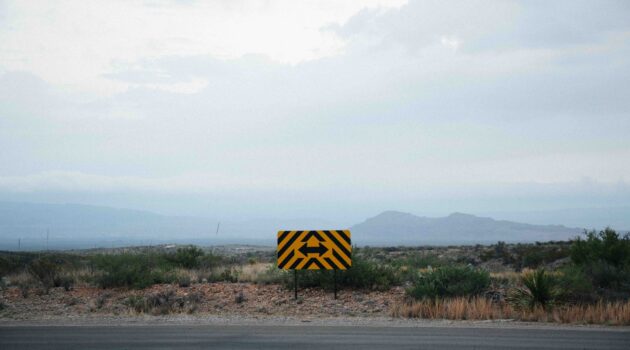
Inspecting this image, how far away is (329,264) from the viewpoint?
773 inches

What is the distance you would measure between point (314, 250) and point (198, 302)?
156 inches

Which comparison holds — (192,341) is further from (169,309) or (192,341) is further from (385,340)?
(169,309)

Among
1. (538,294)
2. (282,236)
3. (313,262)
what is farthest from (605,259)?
(282,236)

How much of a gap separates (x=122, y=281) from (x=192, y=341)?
36.8 ft

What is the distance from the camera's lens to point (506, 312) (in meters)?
16.9

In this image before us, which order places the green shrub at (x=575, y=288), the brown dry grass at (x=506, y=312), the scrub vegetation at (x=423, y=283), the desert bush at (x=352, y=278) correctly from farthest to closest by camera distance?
the desert bush at (x=352, y=278), the green shrub at (x=575, y=288), the scrub vegetation at (x=423, y=283), the brown dry grass at (x=506, y=312)

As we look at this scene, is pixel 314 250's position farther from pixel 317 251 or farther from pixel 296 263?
pixel 296 263

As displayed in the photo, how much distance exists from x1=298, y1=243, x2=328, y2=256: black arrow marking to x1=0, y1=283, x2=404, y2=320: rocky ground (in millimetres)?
1516

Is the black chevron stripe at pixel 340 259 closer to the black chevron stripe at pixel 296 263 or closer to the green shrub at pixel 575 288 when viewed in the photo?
the black chevron stripe at pixel 296 263

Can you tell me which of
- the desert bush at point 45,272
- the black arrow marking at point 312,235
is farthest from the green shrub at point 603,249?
the desert bush at point 45,272

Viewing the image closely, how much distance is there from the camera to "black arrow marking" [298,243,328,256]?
1972cm

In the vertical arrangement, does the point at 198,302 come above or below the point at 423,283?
below

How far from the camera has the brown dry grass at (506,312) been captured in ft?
51.8

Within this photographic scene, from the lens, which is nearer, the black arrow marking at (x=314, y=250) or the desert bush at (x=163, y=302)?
the desert bush at (x=163, y=302)
